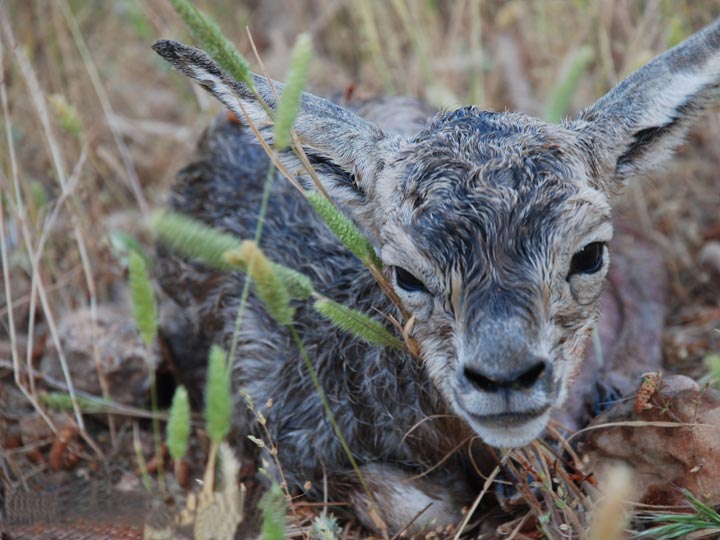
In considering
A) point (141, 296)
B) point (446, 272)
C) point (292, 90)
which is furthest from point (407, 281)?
point (141, 296)

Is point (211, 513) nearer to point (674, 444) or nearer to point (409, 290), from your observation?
point (409, 290)

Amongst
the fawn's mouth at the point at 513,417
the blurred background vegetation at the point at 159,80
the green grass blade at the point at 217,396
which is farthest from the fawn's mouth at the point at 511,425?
the blurred background vegetation at the point at 159,80

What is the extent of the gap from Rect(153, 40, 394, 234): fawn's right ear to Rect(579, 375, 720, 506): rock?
4.40 feet

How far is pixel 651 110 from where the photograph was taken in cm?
370

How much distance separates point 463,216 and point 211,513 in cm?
133

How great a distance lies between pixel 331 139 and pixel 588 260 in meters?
1.17

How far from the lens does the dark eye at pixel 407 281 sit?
3.40m

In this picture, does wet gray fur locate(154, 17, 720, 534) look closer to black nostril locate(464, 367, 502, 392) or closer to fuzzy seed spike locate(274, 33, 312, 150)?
black nostril locate(464, 367, 502, 392)

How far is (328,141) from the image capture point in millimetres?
3791

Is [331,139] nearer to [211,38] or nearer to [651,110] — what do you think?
[211,38]

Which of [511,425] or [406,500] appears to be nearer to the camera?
[511,425]

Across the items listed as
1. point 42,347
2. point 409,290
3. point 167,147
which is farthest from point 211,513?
point 167,147

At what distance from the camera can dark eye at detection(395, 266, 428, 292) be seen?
3396mm

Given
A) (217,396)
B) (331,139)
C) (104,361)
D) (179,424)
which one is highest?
(331,139)
